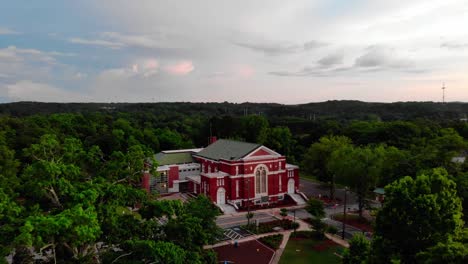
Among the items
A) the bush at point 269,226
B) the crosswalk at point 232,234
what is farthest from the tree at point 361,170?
the crosswalk at point 232,234

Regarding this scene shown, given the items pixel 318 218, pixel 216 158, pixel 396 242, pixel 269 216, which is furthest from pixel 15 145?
pixel 396 242

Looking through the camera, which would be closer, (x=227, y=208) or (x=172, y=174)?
(x=227, y=208)

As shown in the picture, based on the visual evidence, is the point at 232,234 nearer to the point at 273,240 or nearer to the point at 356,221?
the point at 273,240

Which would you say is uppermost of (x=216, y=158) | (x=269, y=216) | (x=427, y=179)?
(x=427, y=179)

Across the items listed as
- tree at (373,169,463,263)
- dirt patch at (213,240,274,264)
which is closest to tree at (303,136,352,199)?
dirt patch at (213,240,274,264)

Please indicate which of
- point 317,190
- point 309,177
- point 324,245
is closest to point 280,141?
point 309,177

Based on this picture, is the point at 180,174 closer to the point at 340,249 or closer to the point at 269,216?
the point at 269,216
